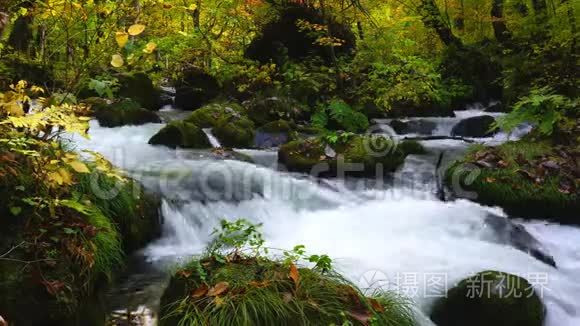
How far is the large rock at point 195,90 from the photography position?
12211mm

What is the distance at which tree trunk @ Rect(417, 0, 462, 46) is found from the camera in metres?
14.4

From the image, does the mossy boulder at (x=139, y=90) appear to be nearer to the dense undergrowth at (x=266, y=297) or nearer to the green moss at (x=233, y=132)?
the green moss at (x=233, y=132)

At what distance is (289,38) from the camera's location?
42.1ft

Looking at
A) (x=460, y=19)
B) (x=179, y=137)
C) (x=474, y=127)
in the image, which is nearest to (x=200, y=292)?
(x=179, y=137)

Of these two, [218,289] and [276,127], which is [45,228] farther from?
[276,127]

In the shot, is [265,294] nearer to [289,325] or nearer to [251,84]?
[289,325]

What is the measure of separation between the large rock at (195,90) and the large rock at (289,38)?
1402mm

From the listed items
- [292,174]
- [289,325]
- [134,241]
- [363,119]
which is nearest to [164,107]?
[363,119]

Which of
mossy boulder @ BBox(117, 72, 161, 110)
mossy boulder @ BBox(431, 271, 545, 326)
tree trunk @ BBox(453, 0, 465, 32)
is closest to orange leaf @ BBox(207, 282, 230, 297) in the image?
mossy boulder @ BBox(431, 271, 545, 326)

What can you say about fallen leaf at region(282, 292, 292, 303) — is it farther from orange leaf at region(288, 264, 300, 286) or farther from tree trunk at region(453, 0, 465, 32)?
tree trunk at region(453, 0, 465, 32)

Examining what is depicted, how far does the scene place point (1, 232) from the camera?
3348mm

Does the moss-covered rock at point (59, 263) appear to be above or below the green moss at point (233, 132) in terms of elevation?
below

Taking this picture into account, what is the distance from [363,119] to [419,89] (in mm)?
1771

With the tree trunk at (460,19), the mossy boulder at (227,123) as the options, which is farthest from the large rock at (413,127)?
the tree trunk at (460,19)
